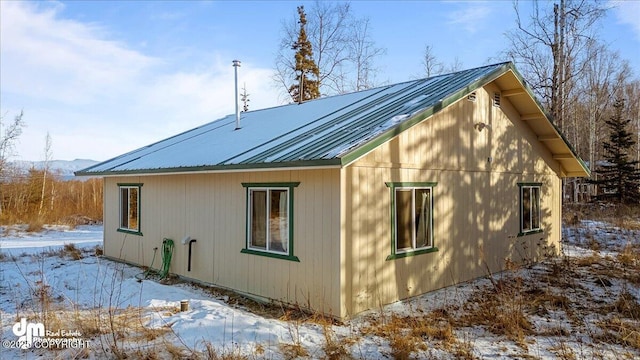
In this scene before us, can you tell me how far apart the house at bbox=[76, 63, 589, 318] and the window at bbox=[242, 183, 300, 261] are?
0.03 metres

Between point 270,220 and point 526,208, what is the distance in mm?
7444

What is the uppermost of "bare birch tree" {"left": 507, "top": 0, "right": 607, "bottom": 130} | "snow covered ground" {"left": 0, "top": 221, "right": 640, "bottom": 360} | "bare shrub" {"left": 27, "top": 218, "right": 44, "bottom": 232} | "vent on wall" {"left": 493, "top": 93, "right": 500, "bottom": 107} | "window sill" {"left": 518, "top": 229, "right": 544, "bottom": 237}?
"bare birch tree" {"left": 507, "top": 0, "right": 607, "bottom": 130}

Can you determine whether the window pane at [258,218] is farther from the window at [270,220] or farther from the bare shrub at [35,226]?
the bare shrub at [35,226]

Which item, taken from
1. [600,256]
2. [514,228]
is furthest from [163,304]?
[600,256]

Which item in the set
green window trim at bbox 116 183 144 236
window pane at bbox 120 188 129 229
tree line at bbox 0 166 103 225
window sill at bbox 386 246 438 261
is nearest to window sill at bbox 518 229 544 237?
window sill at bbox 386 246 438 261

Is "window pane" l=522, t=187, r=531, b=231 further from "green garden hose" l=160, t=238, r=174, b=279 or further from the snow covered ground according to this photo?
"green garden hose" l=160, t=238, r=174, b=279

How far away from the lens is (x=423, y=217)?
8.09 m

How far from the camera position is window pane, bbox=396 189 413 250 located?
→ 755cm

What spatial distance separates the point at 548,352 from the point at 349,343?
2.50 meters

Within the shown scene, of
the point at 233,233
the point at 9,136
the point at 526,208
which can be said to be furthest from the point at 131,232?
the point at 9,136

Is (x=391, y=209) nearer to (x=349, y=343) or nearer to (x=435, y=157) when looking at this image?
(x=435, y=157)

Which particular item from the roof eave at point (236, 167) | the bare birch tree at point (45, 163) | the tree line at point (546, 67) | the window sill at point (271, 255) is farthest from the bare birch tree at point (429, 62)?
the bare birch tree at point (45, 163)

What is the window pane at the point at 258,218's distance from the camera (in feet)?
25.6

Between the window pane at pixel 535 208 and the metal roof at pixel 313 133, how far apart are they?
151cm
